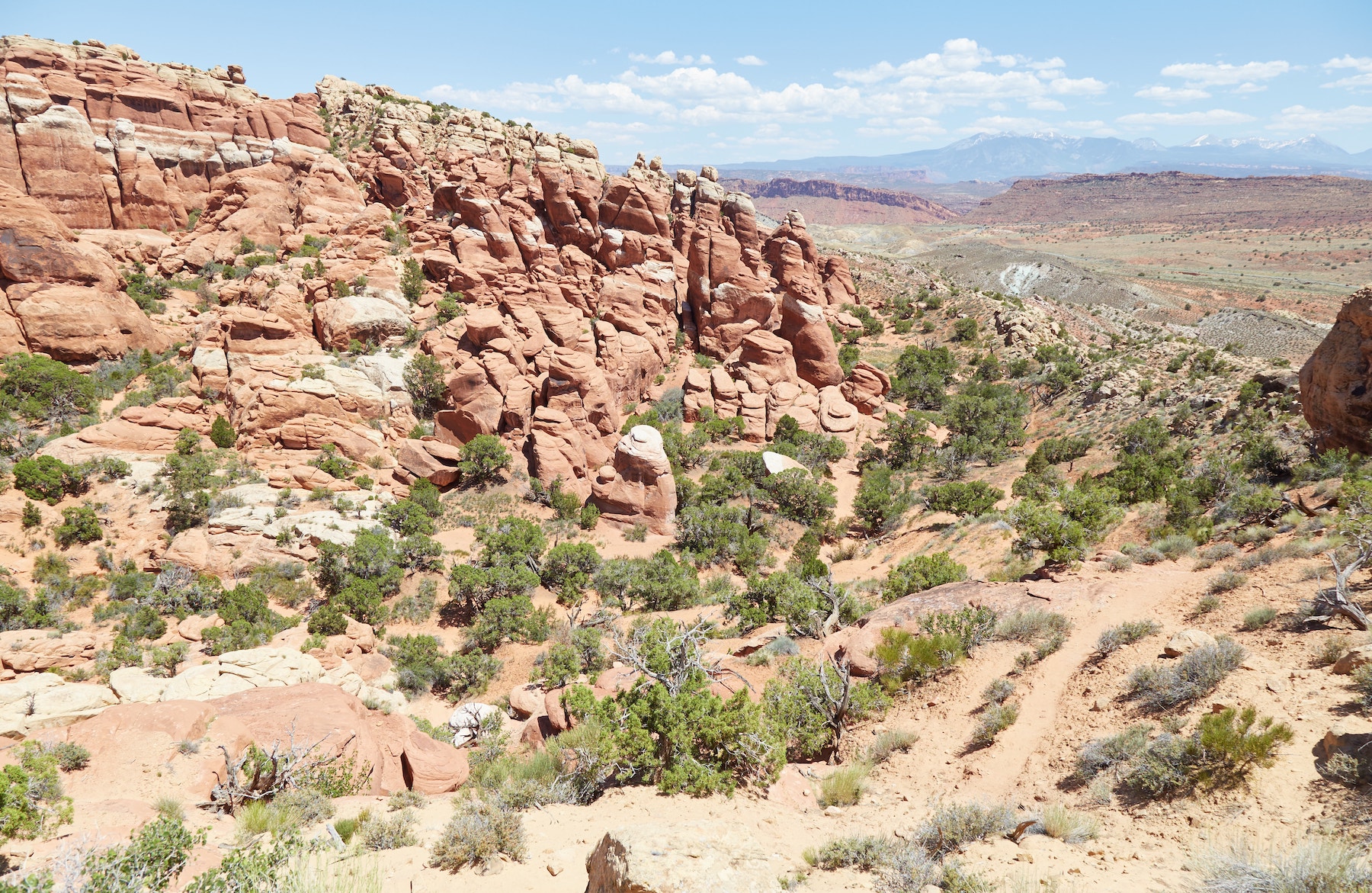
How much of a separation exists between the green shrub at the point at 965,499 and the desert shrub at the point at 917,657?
13.2 metres

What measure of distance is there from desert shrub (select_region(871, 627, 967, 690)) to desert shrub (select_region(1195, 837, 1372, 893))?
6.21m

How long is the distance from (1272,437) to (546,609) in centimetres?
2575

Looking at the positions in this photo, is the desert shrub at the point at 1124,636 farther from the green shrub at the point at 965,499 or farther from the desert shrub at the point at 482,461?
the desert shrub at the point at 482,461

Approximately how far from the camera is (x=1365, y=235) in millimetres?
116062

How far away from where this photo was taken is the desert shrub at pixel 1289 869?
16.4ft

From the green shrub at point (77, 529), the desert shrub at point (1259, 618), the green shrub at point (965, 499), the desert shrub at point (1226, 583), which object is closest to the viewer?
the desert shrub at point (1259, 618)

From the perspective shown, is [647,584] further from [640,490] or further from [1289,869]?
[1289,869]

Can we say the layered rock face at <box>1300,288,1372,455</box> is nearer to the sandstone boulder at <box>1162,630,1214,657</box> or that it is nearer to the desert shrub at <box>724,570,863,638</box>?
the sandstone boulder at <box>1162,630,1214,657</box>

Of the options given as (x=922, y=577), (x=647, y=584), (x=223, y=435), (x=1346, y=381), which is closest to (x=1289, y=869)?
(x=922, y=577)

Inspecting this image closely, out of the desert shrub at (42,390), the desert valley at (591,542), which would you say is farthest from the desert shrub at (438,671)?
the desert shrub at (42,390)

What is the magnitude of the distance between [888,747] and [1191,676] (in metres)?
4.85

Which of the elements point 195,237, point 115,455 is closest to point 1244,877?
point 115,455

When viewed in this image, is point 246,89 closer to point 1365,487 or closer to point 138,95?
point 138,95

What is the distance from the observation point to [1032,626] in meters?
12.6
